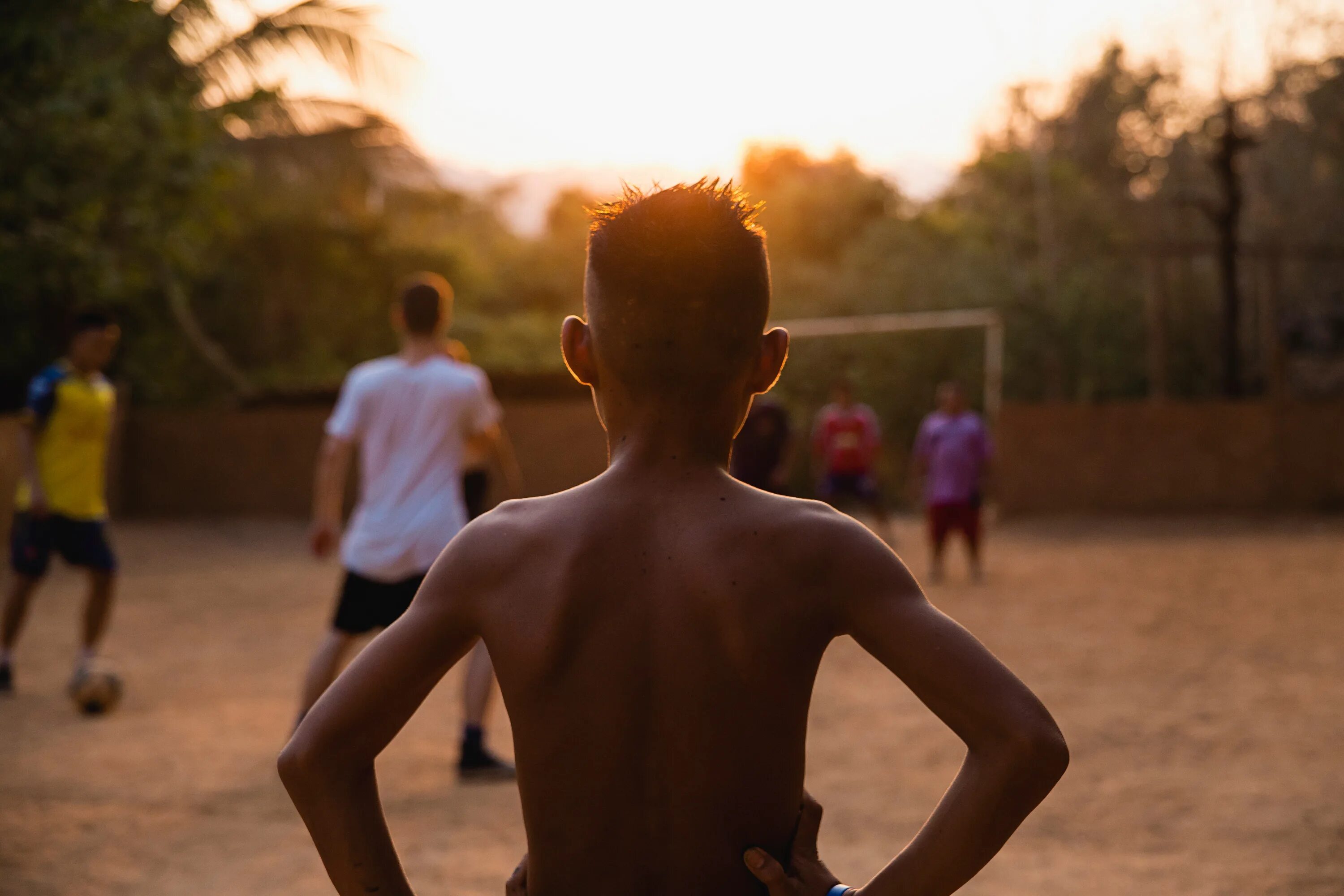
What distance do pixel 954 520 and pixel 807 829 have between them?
10.4 meters

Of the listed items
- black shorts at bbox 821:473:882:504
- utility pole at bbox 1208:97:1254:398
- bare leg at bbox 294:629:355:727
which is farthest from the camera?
utility pole at bbox 1208:97:1254:398

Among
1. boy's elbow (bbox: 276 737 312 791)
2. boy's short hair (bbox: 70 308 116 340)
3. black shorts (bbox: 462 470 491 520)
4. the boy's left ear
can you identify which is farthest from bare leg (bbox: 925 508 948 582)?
boy's elbow (bbox: 276 737 312 791)

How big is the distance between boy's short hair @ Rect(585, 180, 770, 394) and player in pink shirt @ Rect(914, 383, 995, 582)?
10187mm

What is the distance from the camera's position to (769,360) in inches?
62.2

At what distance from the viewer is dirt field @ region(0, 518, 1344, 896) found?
422 centimetres

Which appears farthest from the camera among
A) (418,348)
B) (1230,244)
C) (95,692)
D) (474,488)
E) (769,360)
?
(1230,244)

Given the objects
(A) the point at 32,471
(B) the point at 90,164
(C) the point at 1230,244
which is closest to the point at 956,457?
(A) the point at 32,471

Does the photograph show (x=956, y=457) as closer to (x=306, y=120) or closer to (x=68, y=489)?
(x=68, y=489)

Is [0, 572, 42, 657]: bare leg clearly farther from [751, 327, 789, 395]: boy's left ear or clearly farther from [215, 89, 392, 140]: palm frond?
[215, 89, 392, 140]: palm frond

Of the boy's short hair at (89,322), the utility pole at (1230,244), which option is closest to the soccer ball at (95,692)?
the boy's short hair at (89,322)

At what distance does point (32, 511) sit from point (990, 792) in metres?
6.51

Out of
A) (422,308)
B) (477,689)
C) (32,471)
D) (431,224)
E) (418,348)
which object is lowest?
(477,689)

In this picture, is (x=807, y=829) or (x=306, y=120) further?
(x=306, y=120)

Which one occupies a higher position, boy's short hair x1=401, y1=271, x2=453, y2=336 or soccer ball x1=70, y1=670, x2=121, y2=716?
boy's short hair x1=401, y1=271, x2=453, y2=336
